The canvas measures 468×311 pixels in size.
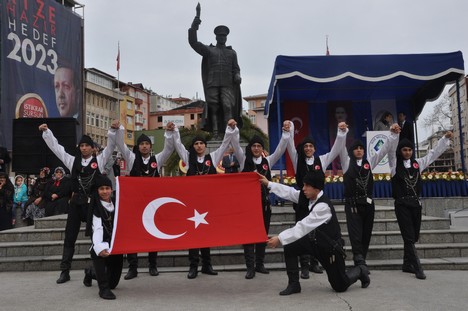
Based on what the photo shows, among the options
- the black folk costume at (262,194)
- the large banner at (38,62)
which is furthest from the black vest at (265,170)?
the large banner at (38,62)

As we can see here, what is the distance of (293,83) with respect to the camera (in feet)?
44.1

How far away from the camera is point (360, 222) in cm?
650

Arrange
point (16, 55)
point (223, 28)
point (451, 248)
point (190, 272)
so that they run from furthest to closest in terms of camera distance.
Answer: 1. point (16, 55)
2. point (223, 28)
3. point (451, 248)
4. point (190, 272)

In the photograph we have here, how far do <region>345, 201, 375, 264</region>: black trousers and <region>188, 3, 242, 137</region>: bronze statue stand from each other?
19.1 ft

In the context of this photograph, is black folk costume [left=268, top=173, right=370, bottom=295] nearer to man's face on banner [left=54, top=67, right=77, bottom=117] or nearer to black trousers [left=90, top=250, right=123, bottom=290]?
black trousers [left=90, top=250, right=123, bottom=290]

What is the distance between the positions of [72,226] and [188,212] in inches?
75.3

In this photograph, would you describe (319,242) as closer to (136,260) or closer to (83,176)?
(136,260)

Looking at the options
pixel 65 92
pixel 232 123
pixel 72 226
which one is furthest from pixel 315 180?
pixel 65 92

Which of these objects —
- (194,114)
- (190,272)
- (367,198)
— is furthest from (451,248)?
(194,114)

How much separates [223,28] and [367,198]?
7.06 m

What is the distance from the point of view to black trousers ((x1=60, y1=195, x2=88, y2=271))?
640cm

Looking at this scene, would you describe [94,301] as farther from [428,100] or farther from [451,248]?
[428,100]

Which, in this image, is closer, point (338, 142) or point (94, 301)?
point (94, 301)

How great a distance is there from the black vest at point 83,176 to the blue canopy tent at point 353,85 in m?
5.76
